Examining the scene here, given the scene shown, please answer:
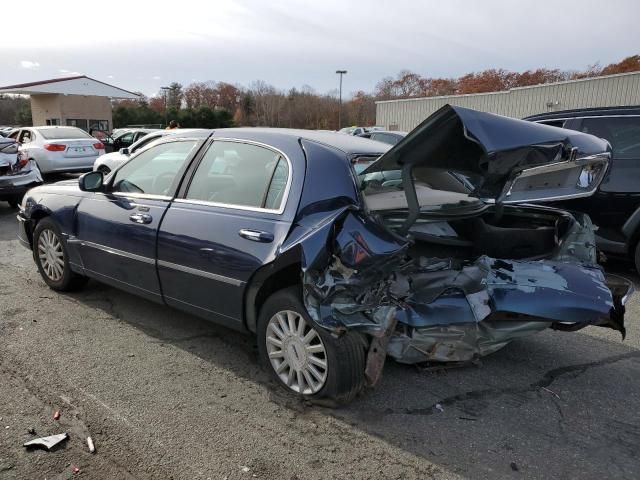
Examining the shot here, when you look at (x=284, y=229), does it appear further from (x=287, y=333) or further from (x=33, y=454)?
(x=33, y=454)

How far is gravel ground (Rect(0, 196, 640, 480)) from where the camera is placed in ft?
8.32

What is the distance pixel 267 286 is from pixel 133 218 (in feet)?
4.74

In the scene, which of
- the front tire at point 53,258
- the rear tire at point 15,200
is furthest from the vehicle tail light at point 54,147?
the front tire at point 53,258

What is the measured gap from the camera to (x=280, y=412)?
301cm

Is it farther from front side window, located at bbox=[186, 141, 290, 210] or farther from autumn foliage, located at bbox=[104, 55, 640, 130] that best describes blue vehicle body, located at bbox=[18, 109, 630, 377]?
autumn foliage, located at bbox=[104, 55, 640, 130]

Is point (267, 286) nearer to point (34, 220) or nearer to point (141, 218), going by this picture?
point (141, 218)

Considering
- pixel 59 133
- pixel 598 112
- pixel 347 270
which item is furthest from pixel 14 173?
pixel 598 112

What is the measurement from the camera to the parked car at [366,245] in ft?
9.46

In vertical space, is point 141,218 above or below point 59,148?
below

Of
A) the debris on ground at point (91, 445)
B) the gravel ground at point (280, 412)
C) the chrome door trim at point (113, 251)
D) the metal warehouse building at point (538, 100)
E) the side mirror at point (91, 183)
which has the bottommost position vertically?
the debris on ground at point (91, 445)

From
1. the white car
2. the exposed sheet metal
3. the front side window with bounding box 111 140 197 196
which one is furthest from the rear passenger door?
the white car

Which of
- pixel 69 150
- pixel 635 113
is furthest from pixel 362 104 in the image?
pixel 635 113

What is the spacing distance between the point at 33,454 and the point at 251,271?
4.88 feet

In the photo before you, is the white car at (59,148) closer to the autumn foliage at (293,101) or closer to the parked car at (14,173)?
the parked car at (14,173)
